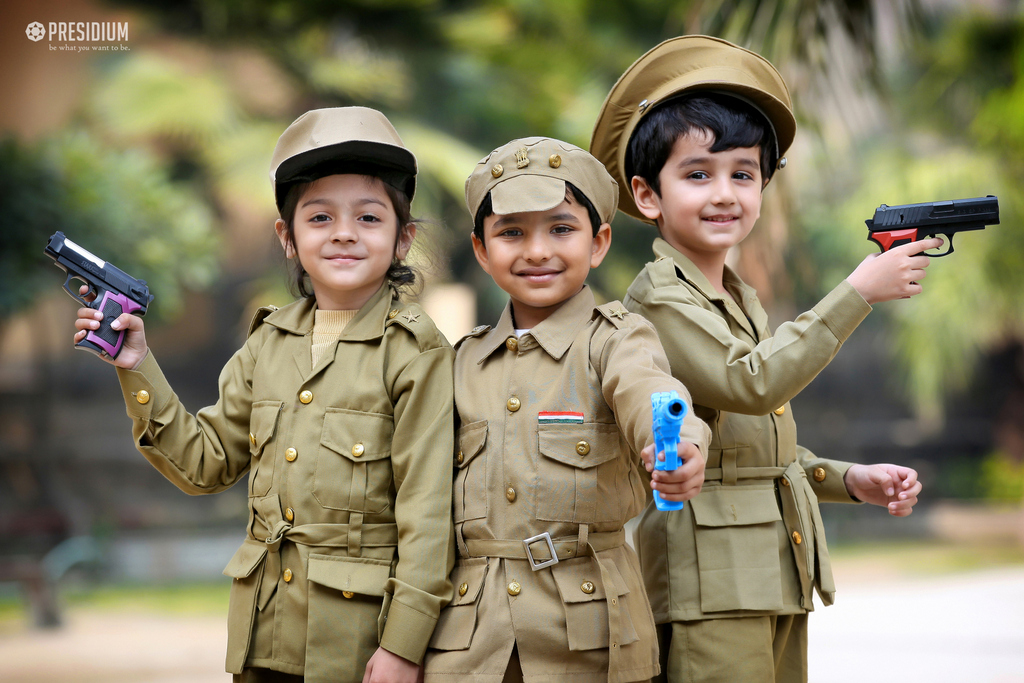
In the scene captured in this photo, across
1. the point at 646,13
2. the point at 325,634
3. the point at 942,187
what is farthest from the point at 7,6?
the point at 942,187

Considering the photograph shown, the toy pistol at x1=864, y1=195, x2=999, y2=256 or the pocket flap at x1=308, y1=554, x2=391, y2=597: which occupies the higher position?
the toy pistol at x1=864, y1=195, x2=999, y2=256

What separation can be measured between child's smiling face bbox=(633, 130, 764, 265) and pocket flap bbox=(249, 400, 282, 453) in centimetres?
100

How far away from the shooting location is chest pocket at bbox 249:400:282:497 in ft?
7.00

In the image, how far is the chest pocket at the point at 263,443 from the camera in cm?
213

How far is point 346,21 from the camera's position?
983cm

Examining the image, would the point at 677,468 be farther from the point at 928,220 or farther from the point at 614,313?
the point at 928,220

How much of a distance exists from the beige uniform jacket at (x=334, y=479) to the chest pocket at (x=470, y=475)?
0.03 metres

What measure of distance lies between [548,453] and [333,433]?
0.49 metres

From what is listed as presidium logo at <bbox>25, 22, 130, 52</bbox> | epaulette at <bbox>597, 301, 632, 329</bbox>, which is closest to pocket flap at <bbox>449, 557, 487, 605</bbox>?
epaulette at <bbox>597, 301, 632, 329</bbox>

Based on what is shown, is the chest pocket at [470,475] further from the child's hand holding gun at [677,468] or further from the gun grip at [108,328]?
the gun grip at [108,328]

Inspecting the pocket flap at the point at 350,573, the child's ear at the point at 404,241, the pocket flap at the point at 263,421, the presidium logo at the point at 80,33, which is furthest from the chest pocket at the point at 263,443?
the presidium logo at the point at 80,33

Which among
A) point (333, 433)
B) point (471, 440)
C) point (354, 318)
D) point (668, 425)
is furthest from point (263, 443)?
point (668, 425)

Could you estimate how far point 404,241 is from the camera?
92.0 inches

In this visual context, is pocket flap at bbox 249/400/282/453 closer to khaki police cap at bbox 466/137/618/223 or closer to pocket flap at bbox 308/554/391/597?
pocket flap at bbox 308/554/391/597
